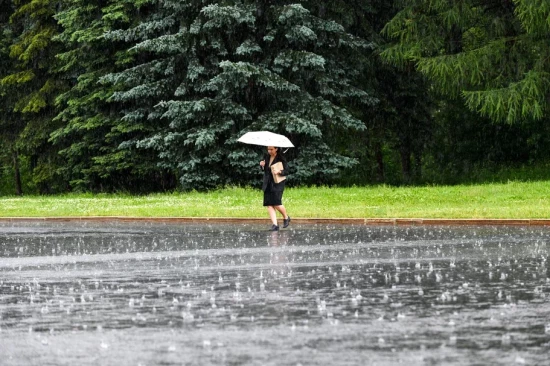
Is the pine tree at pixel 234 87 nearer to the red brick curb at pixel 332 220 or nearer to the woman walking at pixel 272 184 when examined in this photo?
the red brick curb at pixel 332 220

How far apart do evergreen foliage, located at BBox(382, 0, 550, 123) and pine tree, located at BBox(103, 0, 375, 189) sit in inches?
85.1

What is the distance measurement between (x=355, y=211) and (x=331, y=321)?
16378 millimetres

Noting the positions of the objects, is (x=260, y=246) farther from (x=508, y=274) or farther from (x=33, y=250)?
(x=508, y=274)

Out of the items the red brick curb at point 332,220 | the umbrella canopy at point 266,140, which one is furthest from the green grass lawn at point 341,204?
the umbrella canopy at point 266,140

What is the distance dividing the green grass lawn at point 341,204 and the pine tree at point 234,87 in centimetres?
327

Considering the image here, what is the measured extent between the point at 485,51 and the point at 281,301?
30306mm

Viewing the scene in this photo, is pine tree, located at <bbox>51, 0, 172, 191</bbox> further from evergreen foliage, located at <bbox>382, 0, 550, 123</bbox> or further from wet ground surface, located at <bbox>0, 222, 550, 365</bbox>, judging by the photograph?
wet ground surface, located at <bbox>0, 222, 550, 365</bbox>

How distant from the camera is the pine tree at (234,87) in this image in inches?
1538

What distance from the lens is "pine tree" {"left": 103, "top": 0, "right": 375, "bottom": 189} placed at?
39.1 m

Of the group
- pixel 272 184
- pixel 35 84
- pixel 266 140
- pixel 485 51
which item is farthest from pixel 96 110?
pixel 272 184

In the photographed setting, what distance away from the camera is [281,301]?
1130cm

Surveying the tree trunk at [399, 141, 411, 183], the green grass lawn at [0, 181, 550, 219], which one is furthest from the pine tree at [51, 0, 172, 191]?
the tree trunk at [399, 141, 411, 183]

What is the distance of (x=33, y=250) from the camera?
62.4 feet

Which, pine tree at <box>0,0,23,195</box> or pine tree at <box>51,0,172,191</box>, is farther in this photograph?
pine tree at <box>0,0,23,195</box>
